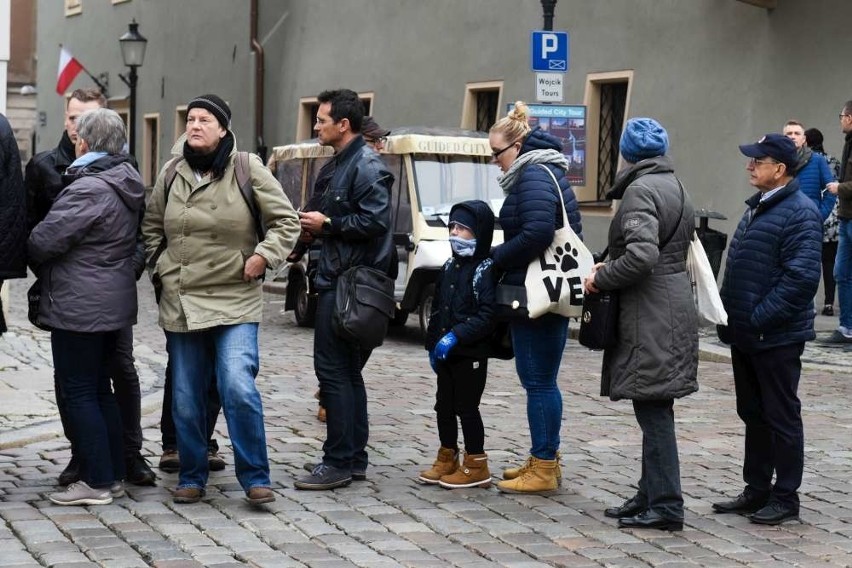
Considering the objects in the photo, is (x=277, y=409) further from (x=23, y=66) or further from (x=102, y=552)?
(x=23, y=66)

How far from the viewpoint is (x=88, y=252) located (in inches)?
273

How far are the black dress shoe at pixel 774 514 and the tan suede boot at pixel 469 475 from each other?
130 cm

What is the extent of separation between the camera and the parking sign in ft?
54.1

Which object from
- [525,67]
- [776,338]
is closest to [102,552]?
[776,338]

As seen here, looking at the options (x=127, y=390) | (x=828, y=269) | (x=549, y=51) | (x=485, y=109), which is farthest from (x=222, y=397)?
(x=485, y=109)

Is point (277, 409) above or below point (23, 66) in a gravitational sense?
below

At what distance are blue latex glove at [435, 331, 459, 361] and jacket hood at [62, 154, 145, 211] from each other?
1495mm

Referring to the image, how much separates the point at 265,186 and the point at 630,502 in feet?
6.70

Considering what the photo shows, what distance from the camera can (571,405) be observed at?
10609mm

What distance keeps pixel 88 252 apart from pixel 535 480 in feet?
7.30

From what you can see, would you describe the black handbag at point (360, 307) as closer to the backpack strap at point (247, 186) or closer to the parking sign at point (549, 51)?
the backpack strap at point (247, 186)

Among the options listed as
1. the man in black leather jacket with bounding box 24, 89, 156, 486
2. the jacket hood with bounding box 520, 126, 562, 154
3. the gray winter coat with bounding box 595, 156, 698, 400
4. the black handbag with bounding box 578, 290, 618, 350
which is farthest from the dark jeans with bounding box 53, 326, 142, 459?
the gray winter coat with bounding box 595, 156, 698, 400

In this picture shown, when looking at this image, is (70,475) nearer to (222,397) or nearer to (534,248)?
(222,397)

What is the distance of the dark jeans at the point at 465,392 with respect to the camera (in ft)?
25.0
